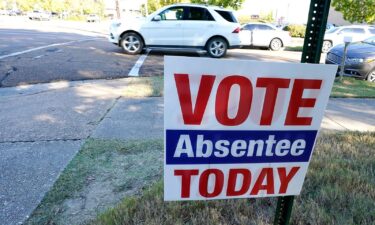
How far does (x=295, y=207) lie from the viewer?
2412mm

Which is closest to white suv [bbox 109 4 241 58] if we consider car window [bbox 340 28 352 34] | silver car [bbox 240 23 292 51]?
silver car [bbox 240 23 292 51]

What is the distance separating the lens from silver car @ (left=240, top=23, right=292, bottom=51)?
16.1m

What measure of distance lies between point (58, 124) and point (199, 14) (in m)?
8.16

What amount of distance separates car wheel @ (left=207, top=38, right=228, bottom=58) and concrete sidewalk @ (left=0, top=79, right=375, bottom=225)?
5.31m

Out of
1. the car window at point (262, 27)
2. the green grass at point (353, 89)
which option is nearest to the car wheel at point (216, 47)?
the green grass at point (353, 89)

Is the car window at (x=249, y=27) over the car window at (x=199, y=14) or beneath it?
beneath

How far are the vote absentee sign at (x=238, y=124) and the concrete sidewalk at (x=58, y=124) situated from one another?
1.62 metres

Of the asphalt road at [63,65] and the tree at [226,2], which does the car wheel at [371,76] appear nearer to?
the asphalt road at [63,65]

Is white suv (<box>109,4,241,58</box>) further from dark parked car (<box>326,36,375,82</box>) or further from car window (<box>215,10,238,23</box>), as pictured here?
dark parked car (<box>326,36,375,82</box>)

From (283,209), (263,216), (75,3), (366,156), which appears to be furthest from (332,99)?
(75,3)

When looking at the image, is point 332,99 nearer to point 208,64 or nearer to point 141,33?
point 208,64

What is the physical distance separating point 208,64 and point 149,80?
5.86m

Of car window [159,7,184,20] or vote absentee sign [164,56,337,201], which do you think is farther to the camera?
car window [159,7,184,20]

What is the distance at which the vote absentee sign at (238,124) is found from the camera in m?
1.35
